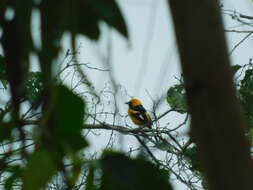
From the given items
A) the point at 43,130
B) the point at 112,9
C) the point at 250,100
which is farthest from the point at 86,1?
the point at 250,100

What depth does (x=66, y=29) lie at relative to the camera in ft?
1.63

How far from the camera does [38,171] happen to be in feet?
1.48

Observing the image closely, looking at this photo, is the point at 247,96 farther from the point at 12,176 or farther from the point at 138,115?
the point at 138,115

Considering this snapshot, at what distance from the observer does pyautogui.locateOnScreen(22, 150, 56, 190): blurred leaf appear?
44 centimetres

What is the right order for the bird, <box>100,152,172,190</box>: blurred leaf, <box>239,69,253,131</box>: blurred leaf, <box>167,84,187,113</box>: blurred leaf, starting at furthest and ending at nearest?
1. the bird
2. <box>167,84,187,113</box>: blurred leaf
3. <box>239,69,253,131</box>: blurred leaf
4. <box>100,152,172,190</box>: blurred leaf

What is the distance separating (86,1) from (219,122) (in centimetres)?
19

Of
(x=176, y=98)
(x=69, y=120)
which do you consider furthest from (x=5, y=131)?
(x=176, y=98)

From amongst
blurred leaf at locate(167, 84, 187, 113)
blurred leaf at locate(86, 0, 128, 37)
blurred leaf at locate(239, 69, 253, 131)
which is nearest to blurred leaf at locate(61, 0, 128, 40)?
blurred leaf at locate(86, 0, 128, 37)

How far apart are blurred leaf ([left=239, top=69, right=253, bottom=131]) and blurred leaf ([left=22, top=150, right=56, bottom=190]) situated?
2312 mm

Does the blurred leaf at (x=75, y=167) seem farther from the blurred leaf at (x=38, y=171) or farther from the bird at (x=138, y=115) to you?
the bird at (x=138, y=115)

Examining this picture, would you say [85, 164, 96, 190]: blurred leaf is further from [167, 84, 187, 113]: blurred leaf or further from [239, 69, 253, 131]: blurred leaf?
[167, 84, 187, 113]: blurred leaf

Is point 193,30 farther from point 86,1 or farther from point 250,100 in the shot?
point 250,100

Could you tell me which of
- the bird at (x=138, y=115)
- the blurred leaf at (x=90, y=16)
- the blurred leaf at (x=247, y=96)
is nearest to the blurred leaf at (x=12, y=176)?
the blurred leaf at (x=90, y=16)

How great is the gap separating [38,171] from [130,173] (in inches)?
4.1
